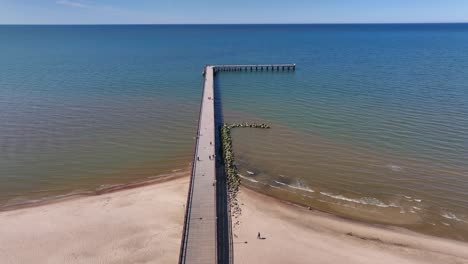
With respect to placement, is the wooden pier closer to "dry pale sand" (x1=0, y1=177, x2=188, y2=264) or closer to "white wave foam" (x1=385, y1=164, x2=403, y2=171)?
"white wave foam" (x1=385, y1=164, x2=403, y2=171)

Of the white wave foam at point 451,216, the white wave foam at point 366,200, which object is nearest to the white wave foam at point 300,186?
the white wave foam at point 366,200

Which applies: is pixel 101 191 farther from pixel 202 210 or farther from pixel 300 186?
pixel 300 186

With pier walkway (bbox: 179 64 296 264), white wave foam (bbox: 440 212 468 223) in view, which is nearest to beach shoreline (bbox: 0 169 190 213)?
pier walkway (bbox: 179 64 296 264)

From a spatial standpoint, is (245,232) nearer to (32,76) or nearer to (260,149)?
(260,149)

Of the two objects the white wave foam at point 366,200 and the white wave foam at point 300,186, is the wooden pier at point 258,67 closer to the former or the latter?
the white wave foam at point 300,186

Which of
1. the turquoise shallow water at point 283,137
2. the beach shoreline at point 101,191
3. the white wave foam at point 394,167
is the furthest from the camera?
the white wave foam at point 394,167

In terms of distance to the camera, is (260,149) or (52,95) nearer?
(260,149)

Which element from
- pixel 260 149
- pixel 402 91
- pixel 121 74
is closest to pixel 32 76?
pixel 121 74
